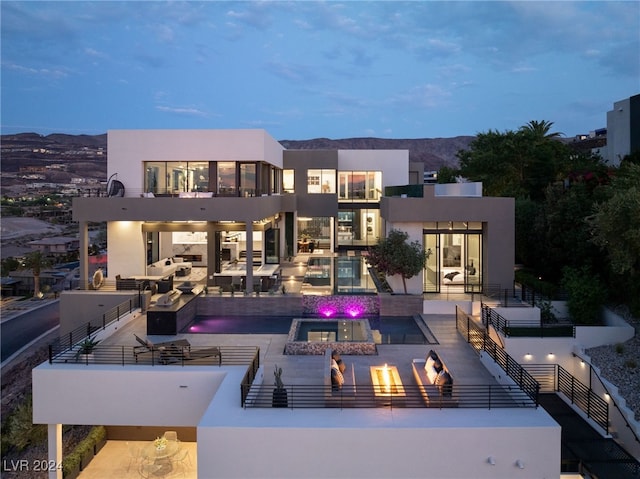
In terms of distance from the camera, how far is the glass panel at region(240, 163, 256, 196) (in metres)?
25.1

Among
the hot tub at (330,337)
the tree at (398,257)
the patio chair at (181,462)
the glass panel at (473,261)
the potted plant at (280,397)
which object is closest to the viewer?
the potted plant at (280,397)

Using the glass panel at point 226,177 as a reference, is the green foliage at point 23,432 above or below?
below

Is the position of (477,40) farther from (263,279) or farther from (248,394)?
(248,394)

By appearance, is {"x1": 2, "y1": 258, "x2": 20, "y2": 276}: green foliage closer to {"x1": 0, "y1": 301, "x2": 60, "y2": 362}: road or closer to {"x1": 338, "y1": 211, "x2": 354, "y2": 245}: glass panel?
{"x1": 0, "y1": 301, "x2": 60, "y2": 362}: road

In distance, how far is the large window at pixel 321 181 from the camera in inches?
1382

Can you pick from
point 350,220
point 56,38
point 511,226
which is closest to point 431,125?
point 56,38

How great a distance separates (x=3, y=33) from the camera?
271 ft

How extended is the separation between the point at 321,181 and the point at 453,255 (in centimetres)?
1463

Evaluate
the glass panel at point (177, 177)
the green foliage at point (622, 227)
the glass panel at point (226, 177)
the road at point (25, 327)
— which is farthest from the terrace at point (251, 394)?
the road at point (25, 327)

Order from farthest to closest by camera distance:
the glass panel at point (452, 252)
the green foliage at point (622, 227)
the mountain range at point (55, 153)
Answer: the mountain range at point (55, 153) → the glass panel at point (452, 252) → the green foliage at point (622, 227)

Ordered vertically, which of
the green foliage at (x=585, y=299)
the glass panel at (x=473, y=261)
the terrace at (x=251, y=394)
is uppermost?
the glass panel at (x=473, y=261)

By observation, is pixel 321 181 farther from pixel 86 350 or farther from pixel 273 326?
pixel 86 350

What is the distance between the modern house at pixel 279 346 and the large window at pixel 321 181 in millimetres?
97

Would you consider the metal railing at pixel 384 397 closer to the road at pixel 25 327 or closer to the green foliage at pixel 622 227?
the green foliage at pixel 622 227
